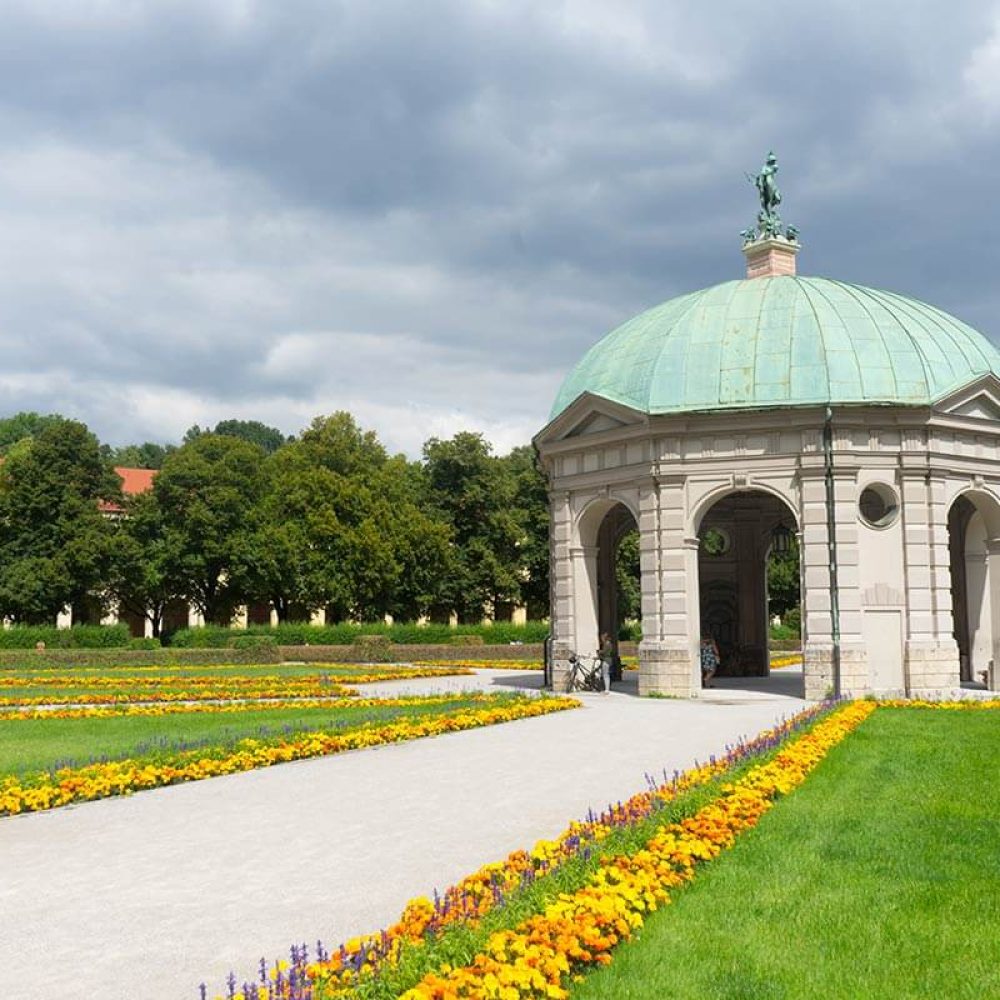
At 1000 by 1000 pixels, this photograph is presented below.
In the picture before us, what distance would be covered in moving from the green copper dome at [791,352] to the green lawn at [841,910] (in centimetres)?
1741

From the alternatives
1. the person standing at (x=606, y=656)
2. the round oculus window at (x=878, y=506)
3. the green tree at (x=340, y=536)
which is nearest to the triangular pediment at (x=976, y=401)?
the round oculus window at (x=878, y=506)

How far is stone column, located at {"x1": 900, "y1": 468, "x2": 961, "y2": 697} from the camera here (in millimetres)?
27906

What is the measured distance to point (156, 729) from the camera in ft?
68.1

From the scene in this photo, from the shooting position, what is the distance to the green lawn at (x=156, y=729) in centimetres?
1659

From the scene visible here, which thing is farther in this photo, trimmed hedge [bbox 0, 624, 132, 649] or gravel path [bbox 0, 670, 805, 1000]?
trimmed hedge [bbox 0, 624, 132, 649]

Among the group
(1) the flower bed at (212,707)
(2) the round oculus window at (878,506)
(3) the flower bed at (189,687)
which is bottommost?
(3) the flower bed at (189,687)

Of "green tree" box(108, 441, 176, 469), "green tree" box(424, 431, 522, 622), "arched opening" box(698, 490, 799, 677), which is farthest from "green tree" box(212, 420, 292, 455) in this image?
"arched opening" box(698, 490, 799, 677)

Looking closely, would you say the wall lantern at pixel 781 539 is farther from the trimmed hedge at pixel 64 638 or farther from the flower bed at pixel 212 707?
the trimmed hedge at pixel 64 638

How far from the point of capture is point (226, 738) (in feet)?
58.8

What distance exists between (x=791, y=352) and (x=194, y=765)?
20113 millimetres

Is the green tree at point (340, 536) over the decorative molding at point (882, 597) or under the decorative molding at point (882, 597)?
over

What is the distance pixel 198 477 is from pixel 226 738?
52826mm

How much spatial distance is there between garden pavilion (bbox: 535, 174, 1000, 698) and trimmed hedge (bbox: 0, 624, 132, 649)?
107 ft

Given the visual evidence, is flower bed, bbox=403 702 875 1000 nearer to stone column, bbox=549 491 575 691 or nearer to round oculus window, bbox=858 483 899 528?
round oculus window, bbox=858 483 899 528
